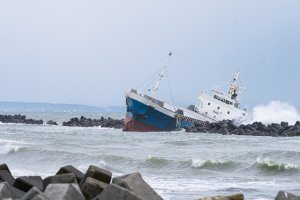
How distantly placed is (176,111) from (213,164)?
2531 cm

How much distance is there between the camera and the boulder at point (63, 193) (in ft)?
27.2

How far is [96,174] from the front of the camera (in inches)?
403

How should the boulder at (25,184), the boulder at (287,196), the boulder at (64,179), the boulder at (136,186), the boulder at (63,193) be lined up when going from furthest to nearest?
the boulder at (25,184) < the boulder at (64,179) < the boulder at (287,196) < the boulder at (136,186) < the boulder at (63,193)

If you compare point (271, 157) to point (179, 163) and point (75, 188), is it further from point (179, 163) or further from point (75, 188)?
point (75, 188)

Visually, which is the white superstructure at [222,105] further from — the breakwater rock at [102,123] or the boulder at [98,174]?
the boulder at [98,174]

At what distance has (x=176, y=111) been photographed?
47.7 m

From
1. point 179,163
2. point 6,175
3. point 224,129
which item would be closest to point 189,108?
point 224,129

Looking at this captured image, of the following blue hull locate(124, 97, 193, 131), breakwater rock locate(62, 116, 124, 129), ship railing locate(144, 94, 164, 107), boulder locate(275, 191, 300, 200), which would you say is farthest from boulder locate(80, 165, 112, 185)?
breakwater rock locate(62, 116, 124, 129)

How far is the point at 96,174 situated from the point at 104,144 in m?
22.7

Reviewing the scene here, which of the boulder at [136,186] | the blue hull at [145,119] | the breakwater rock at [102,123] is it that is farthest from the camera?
the breakwater rock at [102,123]

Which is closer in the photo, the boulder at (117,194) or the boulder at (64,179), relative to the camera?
the boulder at (117,194)

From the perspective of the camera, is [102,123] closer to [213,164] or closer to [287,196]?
[213,164]

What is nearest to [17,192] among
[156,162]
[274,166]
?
[274,166]

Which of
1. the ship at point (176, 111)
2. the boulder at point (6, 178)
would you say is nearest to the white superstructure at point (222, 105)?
the ship at point (176, 111)
